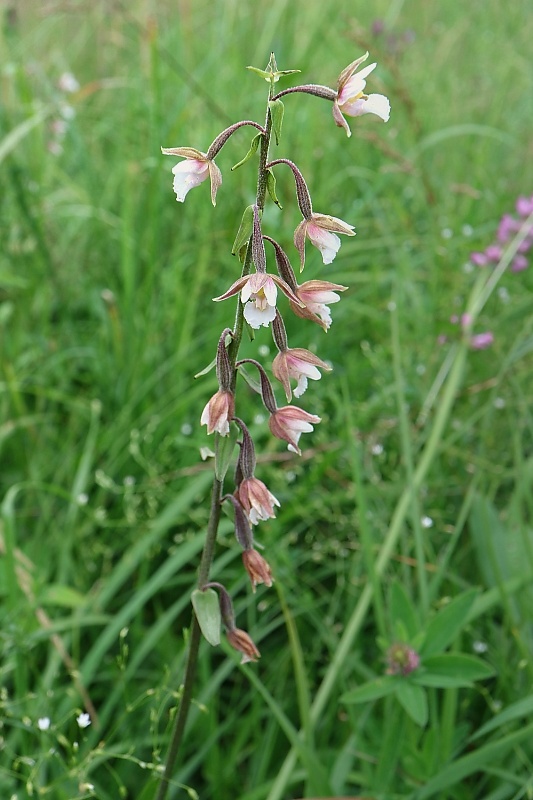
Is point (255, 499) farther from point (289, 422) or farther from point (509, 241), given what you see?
point (509, 241)

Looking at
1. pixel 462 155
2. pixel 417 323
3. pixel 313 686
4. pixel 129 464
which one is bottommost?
pixel 313 686

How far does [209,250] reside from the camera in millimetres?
2979

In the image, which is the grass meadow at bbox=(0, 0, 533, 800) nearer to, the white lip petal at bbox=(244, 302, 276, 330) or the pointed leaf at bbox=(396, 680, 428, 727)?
the pointed leaf at bbox=(396, 680, 428, 727)

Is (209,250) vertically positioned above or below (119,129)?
below

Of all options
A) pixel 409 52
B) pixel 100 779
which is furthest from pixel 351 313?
pixel 409 52

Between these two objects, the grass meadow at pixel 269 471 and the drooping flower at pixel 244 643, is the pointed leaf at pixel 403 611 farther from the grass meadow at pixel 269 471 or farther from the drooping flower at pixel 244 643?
the drooping flower at pixel 244 643

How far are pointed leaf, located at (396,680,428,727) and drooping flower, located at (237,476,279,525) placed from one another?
0.54 meters

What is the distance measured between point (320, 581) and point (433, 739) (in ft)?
2.53

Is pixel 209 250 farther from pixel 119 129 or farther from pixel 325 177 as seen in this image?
pixel 119 129

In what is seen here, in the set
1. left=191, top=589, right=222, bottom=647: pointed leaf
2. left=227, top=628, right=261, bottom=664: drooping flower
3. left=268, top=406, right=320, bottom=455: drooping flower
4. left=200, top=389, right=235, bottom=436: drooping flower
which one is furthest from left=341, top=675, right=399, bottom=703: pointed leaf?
left=200, top=389, right=235, bottom=436: drooping flower

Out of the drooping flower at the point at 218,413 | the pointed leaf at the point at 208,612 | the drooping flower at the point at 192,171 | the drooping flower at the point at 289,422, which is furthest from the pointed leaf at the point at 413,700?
the drooping flower at the point at 192,171

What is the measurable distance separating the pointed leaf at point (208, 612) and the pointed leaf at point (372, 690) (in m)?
0.45

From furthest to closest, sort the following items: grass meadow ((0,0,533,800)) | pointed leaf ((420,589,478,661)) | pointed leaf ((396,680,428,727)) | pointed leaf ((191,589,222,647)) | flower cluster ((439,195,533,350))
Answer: flower cluster ((439,195,533,350)), grass meadow ((0,0,533,800)), pointed leaf ((420,589,478,661)), pointed leaf ((396,680,428,727)), pointed leaf ((191,589,222,647))

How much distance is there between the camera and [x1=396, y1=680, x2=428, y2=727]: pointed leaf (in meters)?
1.49
